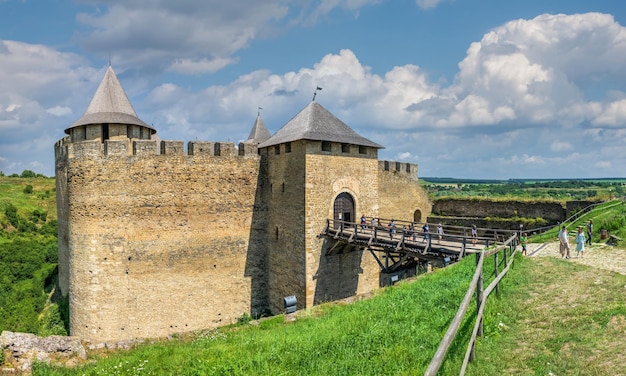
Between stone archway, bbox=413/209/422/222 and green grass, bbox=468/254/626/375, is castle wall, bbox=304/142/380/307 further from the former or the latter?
green grass, bbox=468/254/626/375

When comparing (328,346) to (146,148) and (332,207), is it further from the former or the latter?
(146,148)

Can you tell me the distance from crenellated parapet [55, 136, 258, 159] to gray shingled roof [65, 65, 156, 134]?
1130 millimetres

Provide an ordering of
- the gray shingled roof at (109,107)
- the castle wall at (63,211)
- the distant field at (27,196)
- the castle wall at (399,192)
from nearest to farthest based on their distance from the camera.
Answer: the gray shingled roof at (109,107) → the castle wall at (63,211) → the castle wall at (399,192) → the distant field at (27,196)

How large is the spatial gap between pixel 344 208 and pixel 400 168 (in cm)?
718

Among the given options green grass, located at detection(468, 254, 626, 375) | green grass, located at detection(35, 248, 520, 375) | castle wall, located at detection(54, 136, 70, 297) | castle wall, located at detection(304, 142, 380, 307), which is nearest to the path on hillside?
green grass, located at detection(468, 254, 626, 375)

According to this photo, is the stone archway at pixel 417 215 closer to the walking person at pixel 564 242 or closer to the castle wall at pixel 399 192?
the castle wall at pixel 399 192

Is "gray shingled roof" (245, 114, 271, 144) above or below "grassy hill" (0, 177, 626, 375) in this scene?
above

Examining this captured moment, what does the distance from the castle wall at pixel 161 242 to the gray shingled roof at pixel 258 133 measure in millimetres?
7366

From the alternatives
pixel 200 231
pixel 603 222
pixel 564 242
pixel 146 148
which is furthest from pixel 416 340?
→ pixel 603 222

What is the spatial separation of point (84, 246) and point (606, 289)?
635 inches

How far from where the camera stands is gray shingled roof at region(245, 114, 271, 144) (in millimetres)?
24828

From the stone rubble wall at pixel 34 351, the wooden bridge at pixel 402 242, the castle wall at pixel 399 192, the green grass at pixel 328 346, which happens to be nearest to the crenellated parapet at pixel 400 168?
the castle wall at pixel 399 192

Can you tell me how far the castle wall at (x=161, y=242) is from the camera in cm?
1546

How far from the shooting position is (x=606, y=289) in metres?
7.64
